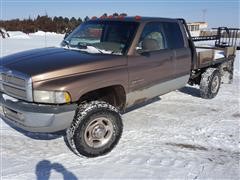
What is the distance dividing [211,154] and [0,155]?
118 inches

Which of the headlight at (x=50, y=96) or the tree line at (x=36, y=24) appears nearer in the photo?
the headlight at (x=50, y=96)

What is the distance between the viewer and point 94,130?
13.9ft

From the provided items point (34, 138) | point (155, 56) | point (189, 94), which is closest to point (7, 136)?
point (34, 138)

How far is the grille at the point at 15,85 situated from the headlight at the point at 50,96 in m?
0.09

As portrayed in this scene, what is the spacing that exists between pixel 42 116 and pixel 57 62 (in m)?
0.83

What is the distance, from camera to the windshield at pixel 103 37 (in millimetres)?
4834

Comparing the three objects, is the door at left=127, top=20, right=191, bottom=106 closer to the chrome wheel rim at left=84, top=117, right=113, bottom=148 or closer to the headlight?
the chrome wheel rim at left=84, top=117, right=113, bottom=148

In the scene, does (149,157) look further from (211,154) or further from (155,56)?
(155,56)

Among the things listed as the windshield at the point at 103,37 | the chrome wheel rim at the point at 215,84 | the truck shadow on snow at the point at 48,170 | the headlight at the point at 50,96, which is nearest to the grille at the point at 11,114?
the headlight at the point at 50,96

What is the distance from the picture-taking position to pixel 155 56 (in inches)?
203

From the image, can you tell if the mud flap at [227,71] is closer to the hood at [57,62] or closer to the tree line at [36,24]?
the hood at [57,62]

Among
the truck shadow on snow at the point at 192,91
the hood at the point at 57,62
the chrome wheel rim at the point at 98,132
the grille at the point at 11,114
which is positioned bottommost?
the truck shadow on snow at the point at 192,91

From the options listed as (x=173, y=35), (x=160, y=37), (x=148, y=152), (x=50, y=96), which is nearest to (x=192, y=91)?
(x=173, y=35)

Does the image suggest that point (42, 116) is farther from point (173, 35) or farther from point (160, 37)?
point (173, 35)
